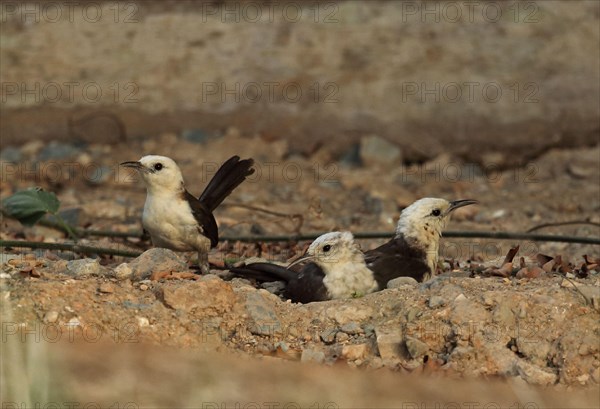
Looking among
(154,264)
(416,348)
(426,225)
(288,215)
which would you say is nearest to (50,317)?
(154,264)

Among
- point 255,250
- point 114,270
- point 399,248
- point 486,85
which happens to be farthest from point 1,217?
point 486,85

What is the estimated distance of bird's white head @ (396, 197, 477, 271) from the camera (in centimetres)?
757

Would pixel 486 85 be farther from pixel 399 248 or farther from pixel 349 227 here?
pixel 399 248

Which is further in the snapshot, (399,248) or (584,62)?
(584,62)

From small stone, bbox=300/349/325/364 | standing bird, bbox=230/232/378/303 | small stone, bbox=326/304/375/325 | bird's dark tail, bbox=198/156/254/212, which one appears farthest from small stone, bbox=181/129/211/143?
small stone, bbox=300/349/325/364

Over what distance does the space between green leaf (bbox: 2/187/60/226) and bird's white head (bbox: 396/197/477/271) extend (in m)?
2.39

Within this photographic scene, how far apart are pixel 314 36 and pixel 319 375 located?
6.60 metres

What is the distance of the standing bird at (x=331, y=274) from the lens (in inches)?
277

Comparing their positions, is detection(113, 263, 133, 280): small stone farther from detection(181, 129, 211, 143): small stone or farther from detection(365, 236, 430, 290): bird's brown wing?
detection(181, 129, 211, 143): small stone

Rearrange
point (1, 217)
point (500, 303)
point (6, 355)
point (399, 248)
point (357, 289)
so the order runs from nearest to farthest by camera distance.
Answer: point (6, 355)
point (500, 303)
point (357, 289)
point (399, 248)
point (1, 217)

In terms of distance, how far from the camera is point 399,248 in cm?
750

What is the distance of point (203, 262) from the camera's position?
800 centimetres

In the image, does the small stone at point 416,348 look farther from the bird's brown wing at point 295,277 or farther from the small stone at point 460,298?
the bird's brown wing at point 295,277

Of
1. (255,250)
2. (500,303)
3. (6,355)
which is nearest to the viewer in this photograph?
(6,355)
